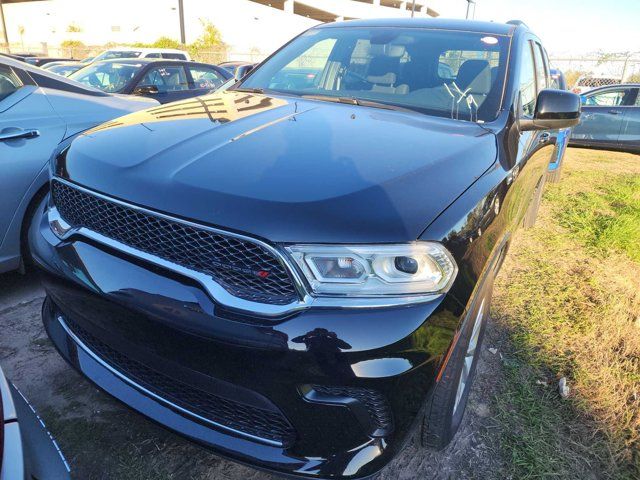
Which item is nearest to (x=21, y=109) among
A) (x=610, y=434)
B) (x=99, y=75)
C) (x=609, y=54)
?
(x=610, y=434)

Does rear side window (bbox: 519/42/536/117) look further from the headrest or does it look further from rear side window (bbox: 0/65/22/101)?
rear side window (bbox: 0/65/22/101)

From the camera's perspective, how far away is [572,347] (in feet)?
9.05

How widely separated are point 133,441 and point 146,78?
21.3ft

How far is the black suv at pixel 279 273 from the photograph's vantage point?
1.33 m

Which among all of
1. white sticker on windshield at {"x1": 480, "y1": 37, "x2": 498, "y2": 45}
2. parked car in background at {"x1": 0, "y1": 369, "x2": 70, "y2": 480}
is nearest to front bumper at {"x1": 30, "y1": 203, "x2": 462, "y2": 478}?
parked car in background at {"x1": 0, "y1": 369, "x2": 70, "y2": 480}

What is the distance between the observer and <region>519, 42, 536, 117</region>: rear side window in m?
2.63

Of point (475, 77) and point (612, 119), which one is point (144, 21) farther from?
point (475, 77)

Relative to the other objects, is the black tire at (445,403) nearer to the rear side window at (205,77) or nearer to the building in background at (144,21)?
the rear side window at (205,77)

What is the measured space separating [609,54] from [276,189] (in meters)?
19.0

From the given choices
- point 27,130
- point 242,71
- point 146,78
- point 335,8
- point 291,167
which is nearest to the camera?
point 291,167

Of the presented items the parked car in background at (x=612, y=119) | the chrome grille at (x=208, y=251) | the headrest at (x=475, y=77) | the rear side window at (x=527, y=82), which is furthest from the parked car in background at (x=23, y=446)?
the parked car in background at (x=612, y=119)

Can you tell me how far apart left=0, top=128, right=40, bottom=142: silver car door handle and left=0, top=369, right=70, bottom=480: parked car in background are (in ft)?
6.48

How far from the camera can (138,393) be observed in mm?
1675

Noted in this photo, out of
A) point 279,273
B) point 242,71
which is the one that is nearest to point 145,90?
point 242,71
